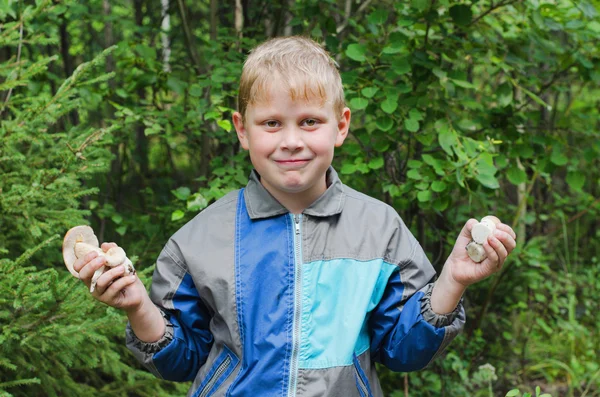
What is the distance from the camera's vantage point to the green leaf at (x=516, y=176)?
321 cm

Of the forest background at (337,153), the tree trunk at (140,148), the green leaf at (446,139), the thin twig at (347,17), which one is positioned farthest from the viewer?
the tree trunk at (140,148)

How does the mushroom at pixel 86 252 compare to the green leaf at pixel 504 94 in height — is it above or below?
above

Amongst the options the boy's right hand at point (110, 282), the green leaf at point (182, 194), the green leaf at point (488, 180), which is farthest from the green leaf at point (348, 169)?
the boy's right hand at point (110, 282)

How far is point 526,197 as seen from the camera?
3.97m

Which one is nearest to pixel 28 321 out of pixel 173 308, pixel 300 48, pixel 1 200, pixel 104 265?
pixel 1 200

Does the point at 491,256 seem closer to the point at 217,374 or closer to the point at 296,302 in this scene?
the point at 296,302

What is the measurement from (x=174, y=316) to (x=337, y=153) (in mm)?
1714

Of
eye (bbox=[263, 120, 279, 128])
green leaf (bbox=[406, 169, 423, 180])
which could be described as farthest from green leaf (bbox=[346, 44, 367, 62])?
eye (bbox=[263, 120, 279, 128])

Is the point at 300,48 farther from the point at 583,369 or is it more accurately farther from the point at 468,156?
the point at 583,369

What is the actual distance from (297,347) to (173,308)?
0.36 m

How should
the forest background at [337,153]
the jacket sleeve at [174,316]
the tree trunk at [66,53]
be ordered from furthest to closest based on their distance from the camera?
the tree trunk at [66,53], the forest background at [337,153], the jacket sleeve at [174,316]

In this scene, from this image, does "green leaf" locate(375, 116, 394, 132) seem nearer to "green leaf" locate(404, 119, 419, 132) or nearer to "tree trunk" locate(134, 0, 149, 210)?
"green leaf" locate(404, 119, 419, 132)

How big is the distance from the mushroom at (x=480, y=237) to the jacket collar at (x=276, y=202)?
0.41 metres

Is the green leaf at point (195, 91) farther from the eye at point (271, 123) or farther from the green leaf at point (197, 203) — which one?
the eye at point (271, 123)
